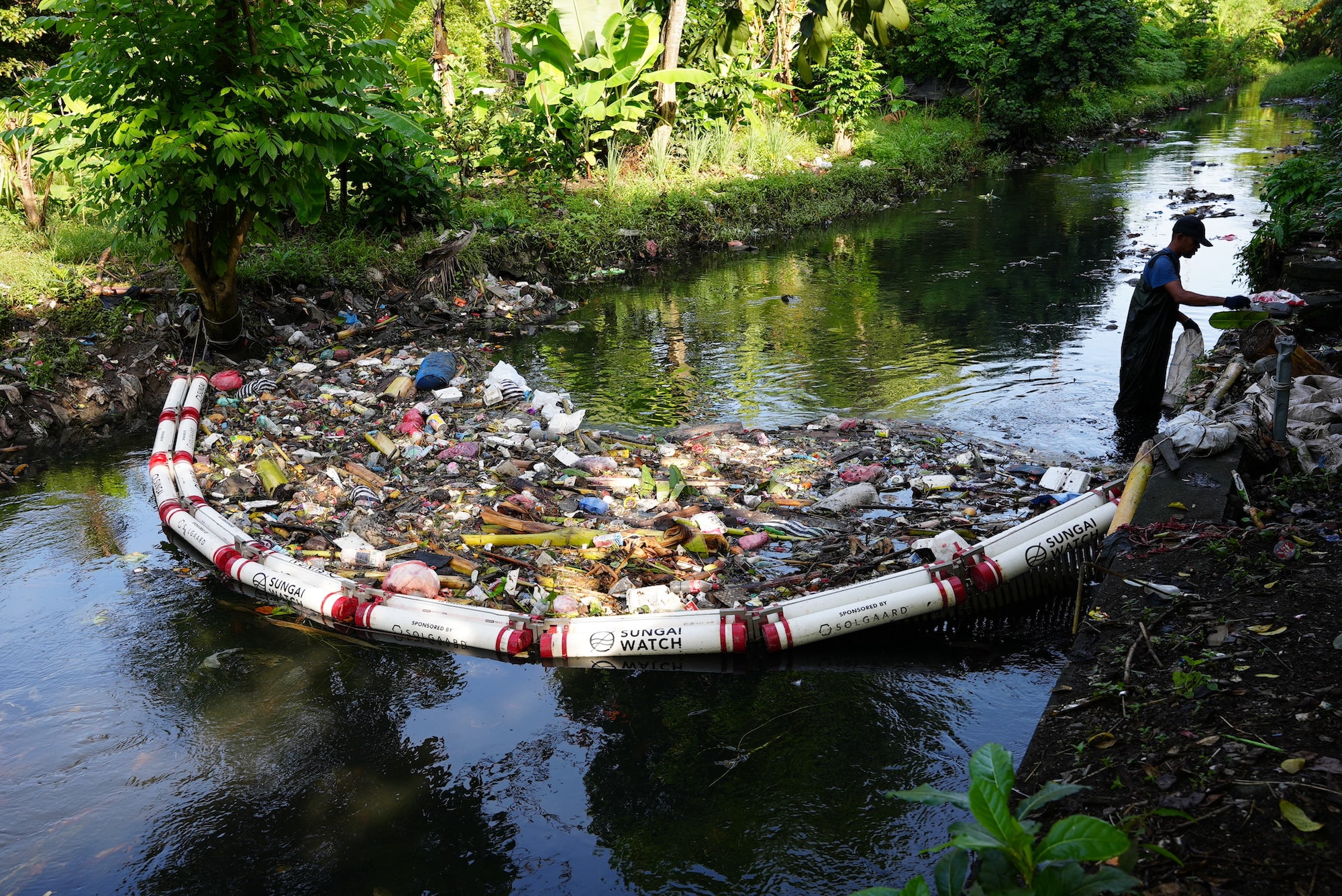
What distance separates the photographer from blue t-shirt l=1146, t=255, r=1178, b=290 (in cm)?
554

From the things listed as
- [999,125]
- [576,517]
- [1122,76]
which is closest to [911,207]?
[999,125]

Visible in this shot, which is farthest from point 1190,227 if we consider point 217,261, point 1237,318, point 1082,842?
point 217,261

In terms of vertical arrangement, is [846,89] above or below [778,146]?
above

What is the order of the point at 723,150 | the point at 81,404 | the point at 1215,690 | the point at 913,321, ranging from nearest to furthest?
the point at 1215,690
the point at 81,404
the point at 913,321
the point at 723,150

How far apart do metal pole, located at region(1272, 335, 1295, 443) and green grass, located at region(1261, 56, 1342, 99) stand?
1358 inches

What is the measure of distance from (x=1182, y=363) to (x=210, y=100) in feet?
23.5

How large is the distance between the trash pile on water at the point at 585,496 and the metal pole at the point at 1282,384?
2.84 ft

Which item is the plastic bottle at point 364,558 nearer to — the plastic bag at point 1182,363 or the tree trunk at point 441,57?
the plastic bag at point 1182,363

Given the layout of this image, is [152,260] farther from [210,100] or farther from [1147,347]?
[1147,347]

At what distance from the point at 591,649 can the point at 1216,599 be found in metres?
2.45

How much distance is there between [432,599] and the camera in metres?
4.23

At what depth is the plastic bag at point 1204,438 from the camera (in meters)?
4.41

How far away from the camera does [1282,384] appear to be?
4297mm

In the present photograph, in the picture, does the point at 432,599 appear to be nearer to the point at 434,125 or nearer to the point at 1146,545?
the point at 1146,545
